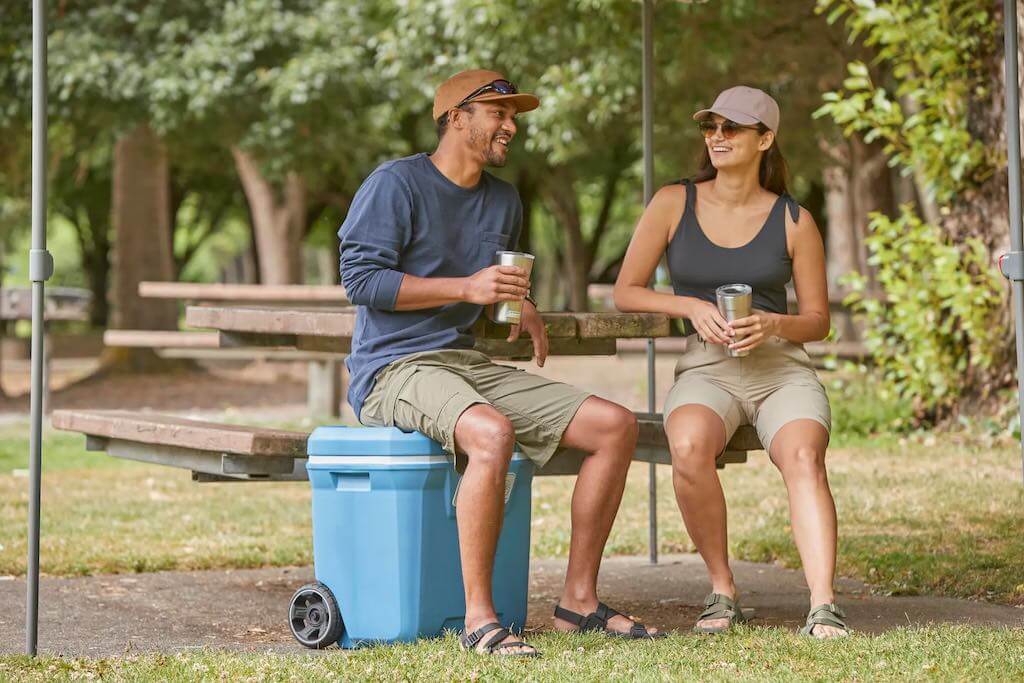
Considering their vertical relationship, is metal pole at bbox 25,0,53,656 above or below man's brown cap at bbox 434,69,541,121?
below

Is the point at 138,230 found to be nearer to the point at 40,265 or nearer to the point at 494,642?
the point at 40,265

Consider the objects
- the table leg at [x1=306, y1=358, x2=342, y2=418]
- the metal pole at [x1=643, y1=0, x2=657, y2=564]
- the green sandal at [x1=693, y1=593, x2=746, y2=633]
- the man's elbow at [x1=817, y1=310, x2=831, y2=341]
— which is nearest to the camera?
the green sandal at [x1=693, y1=593, x2=746, y2=633]

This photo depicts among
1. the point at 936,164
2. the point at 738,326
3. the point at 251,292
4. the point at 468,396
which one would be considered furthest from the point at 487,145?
the point at 251,292

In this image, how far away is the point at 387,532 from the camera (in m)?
4.40

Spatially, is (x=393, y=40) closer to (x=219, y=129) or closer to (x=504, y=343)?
(x=219, y=129)

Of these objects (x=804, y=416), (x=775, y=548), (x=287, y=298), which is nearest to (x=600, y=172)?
(x=287, y=298)

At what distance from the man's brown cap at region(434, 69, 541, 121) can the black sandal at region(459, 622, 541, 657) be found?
1566 millimetres

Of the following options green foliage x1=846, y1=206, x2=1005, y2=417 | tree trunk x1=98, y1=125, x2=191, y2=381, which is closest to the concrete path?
green foliage x1=846, y1=206, x2=1005, y2=417

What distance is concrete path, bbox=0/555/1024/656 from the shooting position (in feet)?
15.7

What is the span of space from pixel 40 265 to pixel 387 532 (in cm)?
122

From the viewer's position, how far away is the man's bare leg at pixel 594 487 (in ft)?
15.2

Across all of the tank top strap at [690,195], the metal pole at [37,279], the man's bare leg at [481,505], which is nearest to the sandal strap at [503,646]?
the man's bare leg at [481,505]

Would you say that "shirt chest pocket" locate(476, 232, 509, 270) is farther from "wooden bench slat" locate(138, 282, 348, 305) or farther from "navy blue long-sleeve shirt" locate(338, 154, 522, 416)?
"wooden bench slat" locate(138, 282, 348, 305)

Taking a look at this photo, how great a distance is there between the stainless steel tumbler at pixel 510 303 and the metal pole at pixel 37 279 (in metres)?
1.25
